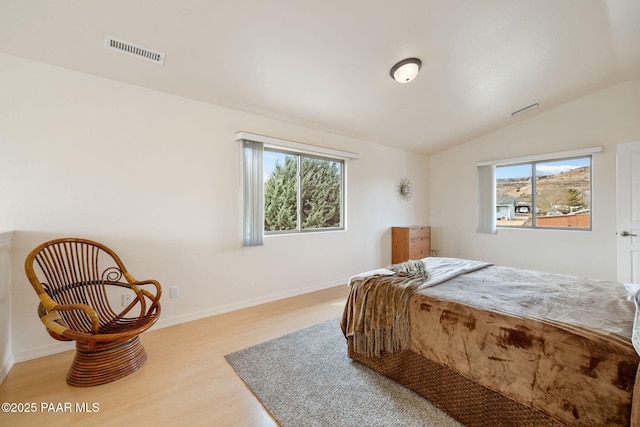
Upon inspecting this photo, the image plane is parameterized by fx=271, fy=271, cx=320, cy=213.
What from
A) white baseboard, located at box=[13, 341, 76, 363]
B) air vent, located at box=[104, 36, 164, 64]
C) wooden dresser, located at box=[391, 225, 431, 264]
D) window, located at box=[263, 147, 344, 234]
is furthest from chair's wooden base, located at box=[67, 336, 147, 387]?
wooden dresser, located at box=[391, 225, 431, 264]

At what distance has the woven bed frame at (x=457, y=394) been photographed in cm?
125

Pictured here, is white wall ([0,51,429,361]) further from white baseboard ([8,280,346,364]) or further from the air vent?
the air vent

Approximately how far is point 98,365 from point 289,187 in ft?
8.52

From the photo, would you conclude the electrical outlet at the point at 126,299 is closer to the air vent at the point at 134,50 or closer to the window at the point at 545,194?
the air vent at the point at 134,50

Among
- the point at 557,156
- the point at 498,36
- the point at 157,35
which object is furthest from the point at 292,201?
the point at 557,156

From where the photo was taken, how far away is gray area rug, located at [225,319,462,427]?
1.47 m

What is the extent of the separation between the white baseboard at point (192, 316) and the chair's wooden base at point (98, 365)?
0.54 metres

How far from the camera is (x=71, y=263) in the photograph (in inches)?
84.8

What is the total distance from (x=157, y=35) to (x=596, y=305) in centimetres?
337

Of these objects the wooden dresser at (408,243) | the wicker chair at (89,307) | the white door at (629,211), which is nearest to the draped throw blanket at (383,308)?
the wicker chair at (89,307)

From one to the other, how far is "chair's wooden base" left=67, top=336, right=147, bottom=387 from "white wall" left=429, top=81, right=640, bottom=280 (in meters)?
5.28

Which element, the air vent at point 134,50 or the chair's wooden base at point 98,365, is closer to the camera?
the chair's wooden base at point 98,365

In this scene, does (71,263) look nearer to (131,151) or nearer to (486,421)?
(131,151)

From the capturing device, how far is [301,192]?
12.5ft
